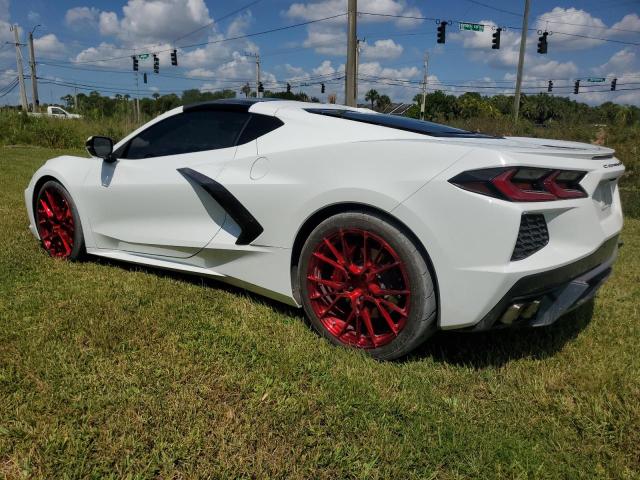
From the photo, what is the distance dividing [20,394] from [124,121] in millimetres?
21548

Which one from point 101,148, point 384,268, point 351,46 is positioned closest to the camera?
point 384,268

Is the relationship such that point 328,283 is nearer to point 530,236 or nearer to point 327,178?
point 327,178

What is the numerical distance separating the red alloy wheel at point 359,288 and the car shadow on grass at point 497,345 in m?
0.28

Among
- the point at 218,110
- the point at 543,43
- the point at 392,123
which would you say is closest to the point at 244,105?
the point at 218,110

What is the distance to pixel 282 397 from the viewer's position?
2.12 metres

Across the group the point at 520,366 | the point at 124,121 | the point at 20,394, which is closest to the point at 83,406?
the point at 20,394

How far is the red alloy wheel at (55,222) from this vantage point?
12.9ft

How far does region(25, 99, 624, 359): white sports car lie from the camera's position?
2.10m

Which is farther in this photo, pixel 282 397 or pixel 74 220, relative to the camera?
pixel 74 220

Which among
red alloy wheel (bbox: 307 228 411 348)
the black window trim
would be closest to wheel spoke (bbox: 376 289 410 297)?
red alloy wheel (bbox: 307 228 411 348)

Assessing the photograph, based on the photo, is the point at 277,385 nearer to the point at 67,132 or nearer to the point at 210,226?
the point at 210,226

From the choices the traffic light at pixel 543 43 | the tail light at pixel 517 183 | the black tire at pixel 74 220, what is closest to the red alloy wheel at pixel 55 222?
the black tire at pixel 74 220

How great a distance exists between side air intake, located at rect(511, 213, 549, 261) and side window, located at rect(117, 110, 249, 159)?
1.72 metres

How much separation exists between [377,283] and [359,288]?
103 mm
